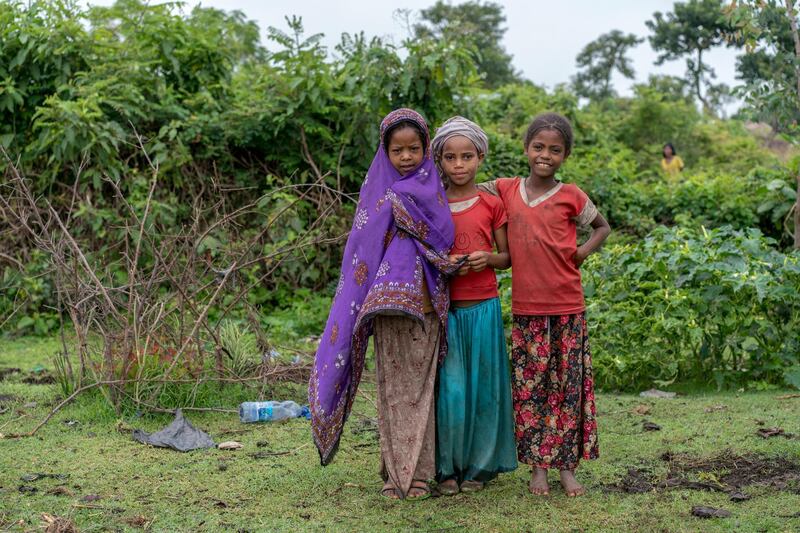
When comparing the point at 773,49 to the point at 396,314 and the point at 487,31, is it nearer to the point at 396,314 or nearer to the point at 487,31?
the point at 396,314

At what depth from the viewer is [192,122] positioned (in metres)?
8.63

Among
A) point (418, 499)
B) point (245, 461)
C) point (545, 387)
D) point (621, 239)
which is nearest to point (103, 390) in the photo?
point (245, 461)

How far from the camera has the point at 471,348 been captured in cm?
372

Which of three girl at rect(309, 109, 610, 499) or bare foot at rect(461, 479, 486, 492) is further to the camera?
bare foot at rect(461, 479, 486, 492)

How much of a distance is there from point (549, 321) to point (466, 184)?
0.68 m

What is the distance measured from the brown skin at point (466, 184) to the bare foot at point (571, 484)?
2.69 ft

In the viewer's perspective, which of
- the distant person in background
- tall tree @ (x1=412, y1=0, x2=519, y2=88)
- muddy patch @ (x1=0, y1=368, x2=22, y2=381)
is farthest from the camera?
tall tree @ (x1=412, y1=0, x2=519, y2=88)

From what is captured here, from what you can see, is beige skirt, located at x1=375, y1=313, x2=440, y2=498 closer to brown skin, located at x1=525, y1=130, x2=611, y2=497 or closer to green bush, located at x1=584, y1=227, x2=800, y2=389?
brown skin, located at x1=525, y1=130, x2=611, y2=497

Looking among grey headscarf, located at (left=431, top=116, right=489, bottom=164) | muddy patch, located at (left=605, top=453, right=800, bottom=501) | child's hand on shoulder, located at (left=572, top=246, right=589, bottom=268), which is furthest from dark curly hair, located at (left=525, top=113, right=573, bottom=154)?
muddy patch, located at (left=605, top=453, right=800, bottom=501)

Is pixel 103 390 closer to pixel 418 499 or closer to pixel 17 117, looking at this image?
pixel 418 499

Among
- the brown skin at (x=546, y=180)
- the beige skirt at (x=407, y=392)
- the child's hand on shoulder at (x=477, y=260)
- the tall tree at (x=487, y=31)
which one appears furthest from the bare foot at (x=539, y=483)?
the tall tree at (x=487, y=31)

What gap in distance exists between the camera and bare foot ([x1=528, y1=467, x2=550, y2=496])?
3.70 metres

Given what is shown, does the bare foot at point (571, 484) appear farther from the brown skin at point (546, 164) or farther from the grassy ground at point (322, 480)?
the brown skin at point (546, 164)

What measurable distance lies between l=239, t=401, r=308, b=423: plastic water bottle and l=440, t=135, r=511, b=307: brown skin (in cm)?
182
